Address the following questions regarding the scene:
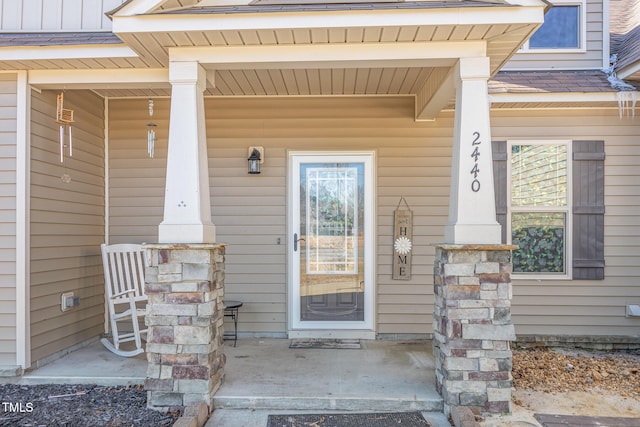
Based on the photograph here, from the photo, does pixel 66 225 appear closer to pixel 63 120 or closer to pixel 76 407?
pixel 63 120

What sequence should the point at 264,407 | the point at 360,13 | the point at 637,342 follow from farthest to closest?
1. the point at 637,342
2. the point at 264,407
3. the point at 360,13

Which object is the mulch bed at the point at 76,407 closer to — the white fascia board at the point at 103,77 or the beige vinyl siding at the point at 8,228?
the beige vinyl siding at the point at 8,228

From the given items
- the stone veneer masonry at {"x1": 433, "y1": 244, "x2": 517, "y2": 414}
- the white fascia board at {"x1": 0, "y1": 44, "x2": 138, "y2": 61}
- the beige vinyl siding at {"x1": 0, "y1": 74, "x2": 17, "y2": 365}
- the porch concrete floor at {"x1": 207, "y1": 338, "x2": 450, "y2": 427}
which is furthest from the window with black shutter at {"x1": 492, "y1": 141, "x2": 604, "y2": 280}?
the beige vinyl siding at {"x1": 0, "y1": 74, "x2": 17, "y2": 365}

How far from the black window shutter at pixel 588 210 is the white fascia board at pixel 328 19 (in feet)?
7.51

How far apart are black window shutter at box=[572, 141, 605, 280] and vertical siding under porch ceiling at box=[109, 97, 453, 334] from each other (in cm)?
132

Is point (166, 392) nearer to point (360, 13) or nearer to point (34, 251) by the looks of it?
point (34, 251)

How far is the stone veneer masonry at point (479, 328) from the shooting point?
307 cm

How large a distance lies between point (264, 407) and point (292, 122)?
2.82 m

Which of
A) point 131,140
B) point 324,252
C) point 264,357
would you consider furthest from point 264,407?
point 131,140

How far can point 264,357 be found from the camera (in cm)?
413

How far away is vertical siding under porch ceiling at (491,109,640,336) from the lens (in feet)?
15.4

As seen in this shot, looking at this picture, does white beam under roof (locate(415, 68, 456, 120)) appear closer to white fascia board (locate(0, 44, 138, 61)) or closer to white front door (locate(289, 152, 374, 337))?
white front door (locate(289, 152, 374, 337))

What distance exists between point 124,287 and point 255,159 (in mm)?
1803

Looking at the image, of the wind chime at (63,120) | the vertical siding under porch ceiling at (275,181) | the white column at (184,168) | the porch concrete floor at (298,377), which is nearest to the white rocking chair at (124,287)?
the porch concrete floor at (298,377)
